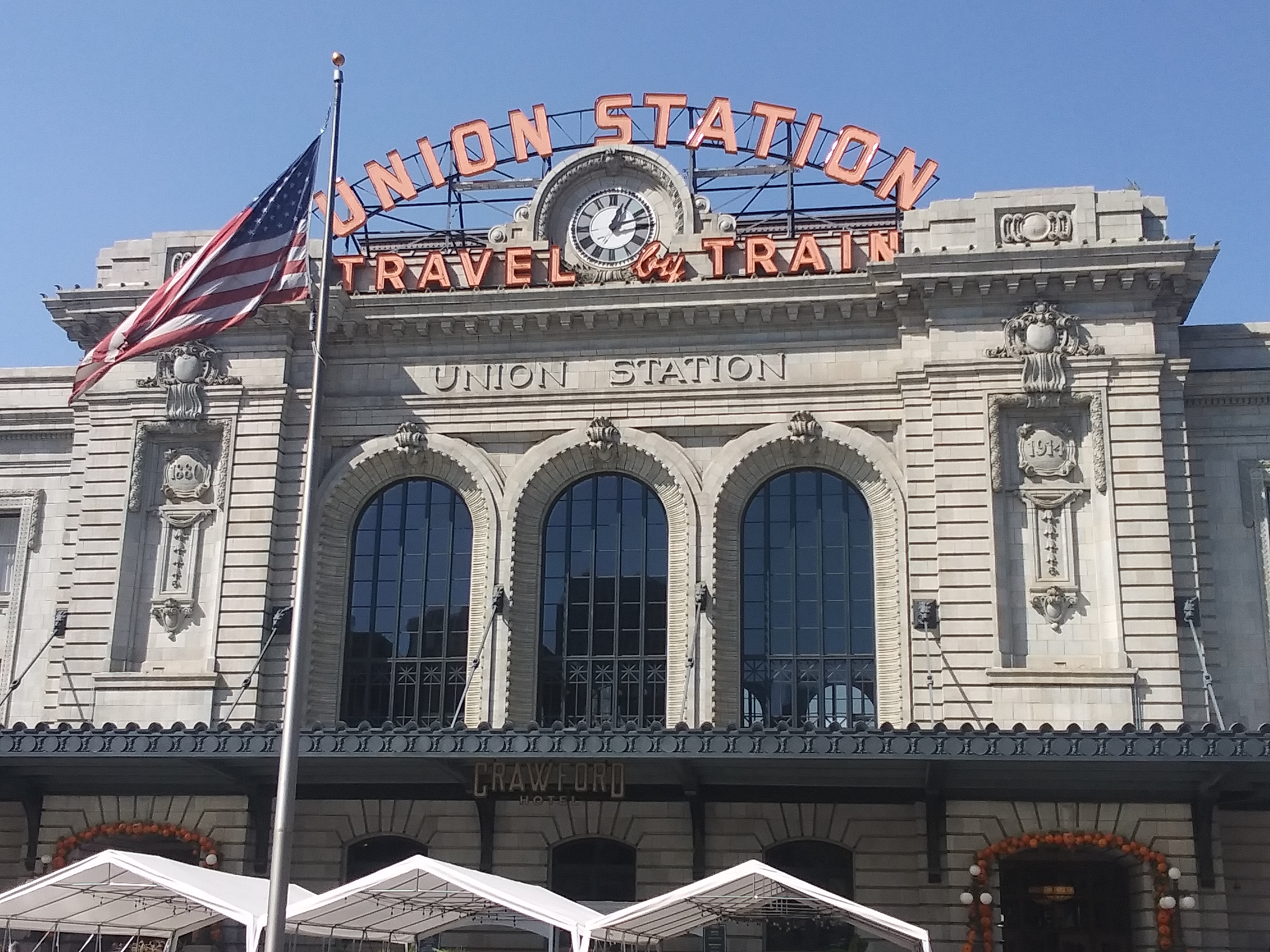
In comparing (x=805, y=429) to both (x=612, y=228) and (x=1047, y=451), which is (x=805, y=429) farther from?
(x=612, y=228)

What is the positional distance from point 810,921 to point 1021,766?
6.07 metres

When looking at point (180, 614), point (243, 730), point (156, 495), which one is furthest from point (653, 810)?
point (156, 495)

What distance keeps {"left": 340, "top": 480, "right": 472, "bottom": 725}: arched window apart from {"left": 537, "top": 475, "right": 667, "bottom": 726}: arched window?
2121mm

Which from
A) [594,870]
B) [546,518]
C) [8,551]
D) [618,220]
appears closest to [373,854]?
[594,870]

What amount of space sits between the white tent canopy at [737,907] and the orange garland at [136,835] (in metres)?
12.7

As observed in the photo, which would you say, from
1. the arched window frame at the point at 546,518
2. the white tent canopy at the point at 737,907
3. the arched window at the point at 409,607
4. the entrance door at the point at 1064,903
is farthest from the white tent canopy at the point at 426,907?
the entrance door at the point at 1064,903

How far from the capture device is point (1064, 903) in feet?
104

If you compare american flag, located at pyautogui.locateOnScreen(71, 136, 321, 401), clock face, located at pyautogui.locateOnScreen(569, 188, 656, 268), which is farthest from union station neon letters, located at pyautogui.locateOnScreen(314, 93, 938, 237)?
american flag, located at pyautogui.locateOnScreen(71, 136, 321, 401)

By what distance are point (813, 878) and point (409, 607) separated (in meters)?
11.5

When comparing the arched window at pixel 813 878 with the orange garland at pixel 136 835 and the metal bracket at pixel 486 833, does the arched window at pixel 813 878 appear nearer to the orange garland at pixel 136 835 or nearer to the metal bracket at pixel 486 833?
the metal bracket at pixel 486 833

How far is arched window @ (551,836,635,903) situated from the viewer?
105 feet

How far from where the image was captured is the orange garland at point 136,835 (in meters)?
32.2

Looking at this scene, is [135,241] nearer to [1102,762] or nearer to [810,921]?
[810,921]

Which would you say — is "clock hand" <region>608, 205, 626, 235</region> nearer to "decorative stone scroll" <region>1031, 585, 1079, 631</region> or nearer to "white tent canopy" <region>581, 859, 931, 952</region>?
"decorative stone scroll" <region>1031, 585, 1079, 631</region>
